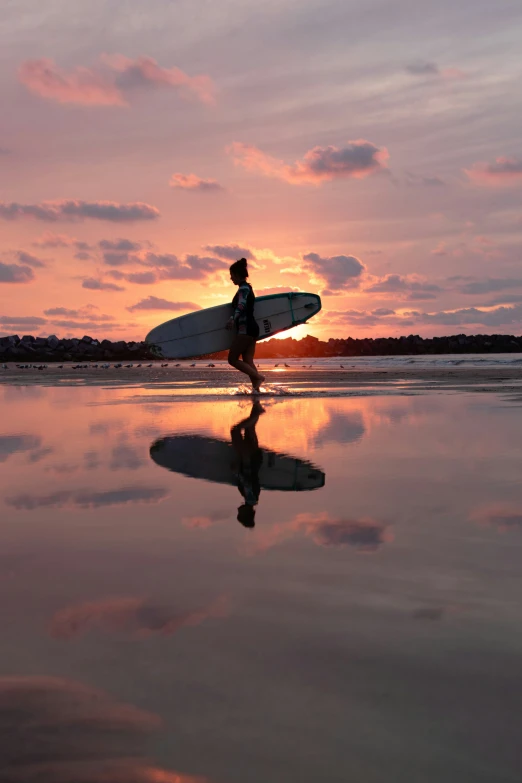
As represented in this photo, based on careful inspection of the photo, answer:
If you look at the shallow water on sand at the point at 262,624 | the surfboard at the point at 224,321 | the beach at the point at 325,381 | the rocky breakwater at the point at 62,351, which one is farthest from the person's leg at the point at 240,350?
the rocky breakwater at the point at 62,351

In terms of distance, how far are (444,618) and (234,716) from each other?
3.48 feet

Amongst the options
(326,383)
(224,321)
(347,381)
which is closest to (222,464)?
(224,321)

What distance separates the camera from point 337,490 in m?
5.50

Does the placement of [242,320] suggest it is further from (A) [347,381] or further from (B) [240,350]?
(A) [347,381]

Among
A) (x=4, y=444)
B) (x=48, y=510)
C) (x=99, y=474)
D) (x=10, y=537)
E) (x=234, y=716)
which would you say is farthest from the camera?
(x=4, y=444)

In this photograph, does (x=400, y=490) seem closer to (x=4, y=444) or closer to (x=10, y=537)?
(x=10, y=537)

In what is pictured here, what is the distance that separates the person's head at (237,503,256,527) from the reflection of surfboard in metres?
0.67

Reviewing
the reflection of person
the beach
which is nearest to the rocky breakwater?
the beach

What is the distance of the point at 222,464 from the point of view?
273 inches

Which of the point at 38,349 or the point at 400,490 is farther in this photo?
the point at 38,349

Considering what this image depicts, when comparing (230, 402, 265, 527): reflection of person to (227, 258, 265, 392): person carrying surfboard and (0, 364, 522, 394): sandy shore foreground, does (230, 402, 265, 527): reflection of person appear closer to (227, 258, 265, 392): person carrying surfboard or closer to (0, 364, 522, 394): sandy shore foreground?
(227, 258, 265, 392): person carrying surfboard

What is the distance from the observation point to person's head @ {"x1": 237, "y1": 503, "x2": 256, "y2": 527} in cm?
449

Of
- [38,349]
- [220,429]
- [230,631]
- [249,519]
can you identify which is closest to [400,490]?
[249,519]

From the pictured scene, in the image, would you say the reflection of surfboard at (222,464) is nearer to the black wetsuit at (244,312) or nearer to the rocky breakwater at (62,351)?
the black wetsuit at (244,312)
